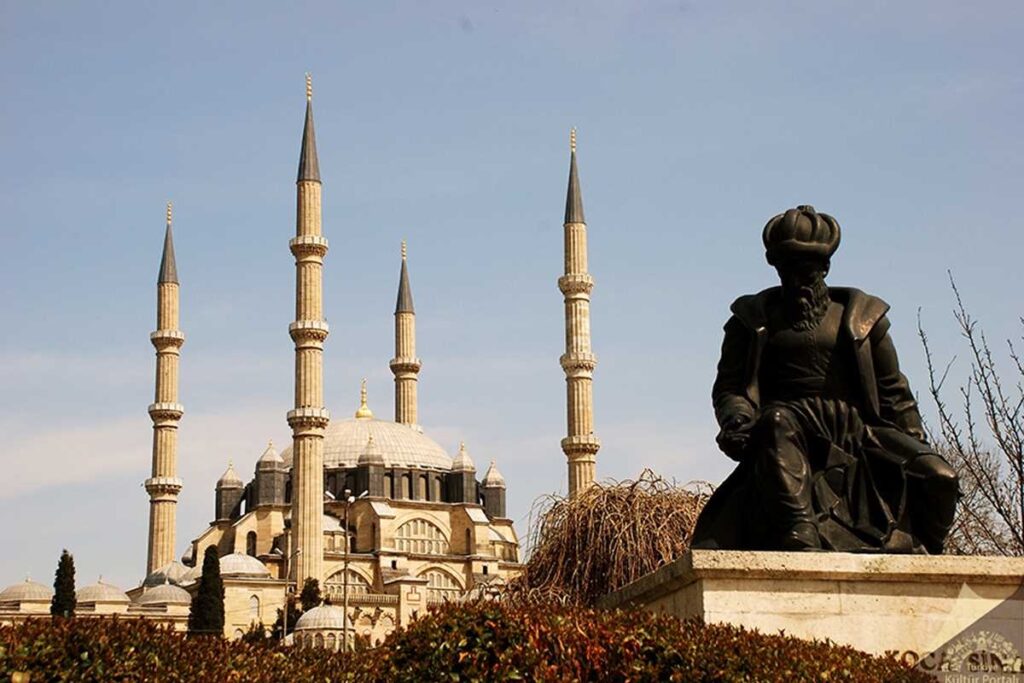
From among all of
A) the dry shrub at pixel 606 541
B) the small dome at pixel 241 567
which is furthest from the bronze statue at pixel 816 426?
the small dome at pixel 241 567

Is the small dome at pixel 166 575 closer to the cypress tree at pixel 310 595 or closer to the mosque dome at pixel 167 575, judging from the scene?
the mosque dome at pixel 167 575

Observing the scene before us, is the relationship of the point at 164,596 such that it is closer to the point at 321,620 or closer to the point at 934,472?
the point at 321,620

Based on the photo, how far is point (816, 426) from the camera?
6.10m

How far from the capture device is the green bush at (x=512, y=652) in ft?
16.3

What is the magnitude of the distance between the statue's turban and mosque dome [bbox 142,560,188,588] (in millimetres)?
48316

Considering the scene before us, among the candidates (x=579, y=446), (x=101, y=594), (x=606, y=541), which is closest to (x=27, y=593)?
(x=101, y=594)

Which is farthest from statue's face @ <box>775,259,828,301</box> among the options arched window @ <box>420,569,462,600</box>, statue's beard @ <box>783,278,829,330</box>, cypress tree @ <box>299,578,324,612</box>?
arched window @ <box>420,569,462,600</box>

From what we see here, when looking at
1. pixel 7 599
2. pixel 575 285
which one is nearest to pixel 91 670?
pixel 575 285

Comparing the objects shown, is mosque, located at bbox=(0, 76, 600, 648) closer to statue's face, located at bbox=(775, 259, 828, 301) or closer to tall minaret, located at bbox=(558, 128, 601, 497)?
tall minaret, located at bbox=(558, 128, 601, 497)

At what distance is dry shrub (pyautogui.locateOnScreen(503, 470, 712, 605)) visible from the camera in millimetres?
15648

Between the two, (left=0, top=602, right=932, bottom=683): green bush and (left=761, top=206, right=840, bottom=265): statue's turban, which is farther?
(left=761, top=206, right=840, bottom=265): statue's turban

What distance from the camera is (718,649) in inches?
196

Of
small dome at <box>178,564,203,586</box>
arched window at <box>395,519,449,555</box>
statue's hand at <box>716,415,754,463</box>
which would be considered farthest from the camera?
arched window at <box>395,519,449,555</box>

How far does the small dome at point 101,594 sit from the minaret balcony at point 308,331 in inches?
474
